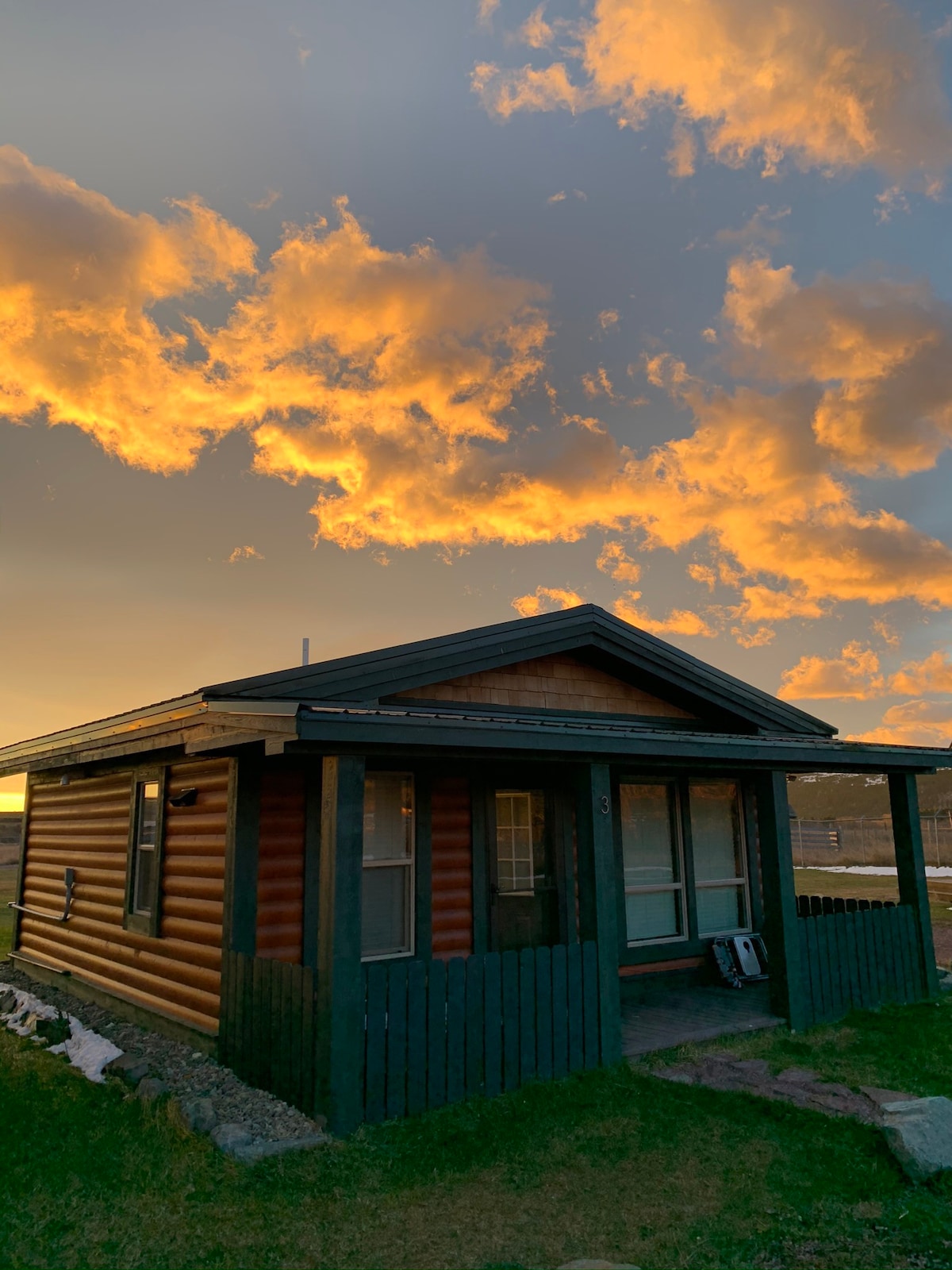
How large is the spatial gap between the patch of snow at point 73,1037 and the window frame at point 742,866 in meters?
7.03

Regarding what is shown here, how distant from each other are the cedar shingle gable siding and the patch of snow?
4364 millimetres

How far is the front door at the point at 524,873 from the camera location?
895 centimetres

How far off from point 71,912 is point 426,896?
624cm

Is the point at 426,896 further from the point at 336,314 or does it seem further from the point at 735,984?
the point at 336,314

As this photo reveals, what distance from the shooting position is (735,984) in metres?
10.1

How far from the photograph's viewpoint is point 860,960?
30.6 ft

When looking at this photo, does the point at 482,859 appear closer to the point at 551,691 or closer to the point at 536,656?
the point at 551,691

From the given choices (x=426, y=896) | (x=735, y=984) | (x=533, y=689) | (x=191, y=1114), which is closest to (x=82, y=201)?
(x=533, y=689)

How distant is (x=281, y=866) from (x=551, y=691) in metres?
3.83

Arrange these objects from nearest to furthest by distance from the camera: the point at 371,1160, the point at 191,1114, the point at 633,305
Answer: the point at 371,1160 → the point at 191,1114 → the point at 633,305

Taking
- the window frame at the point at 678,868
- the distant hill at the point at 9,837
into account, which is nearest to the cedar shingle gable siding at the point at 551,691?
the window frame at the point at 678,868

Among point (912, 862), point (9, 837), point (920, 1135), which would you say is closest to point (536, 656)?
point (920, 1135)

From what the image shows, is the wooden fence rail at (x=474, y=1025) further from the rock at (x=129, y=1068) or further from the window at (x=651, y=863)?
the window at (x=651, y=863)

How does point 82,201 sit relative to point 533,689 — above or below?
above
